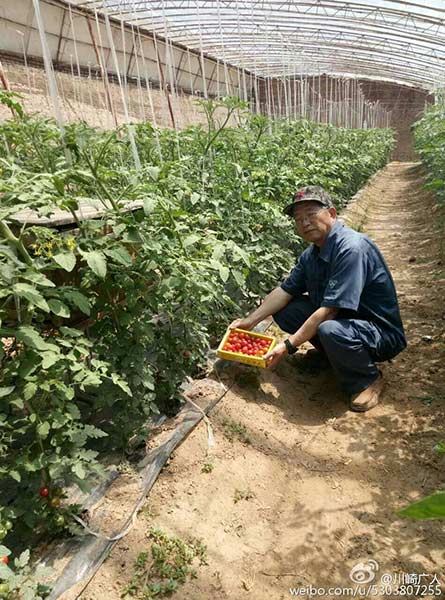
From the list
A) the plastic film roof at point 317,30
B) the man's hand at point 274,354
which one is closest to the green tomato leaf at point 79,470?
the man's hand at point 274,354

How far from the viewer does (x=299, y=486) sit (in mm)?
2070

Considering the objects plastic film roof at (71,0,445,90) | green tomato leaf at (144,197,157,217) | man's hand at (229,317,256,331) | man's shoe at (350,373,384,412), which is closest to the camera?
green tomato leaf at (144,197,157,217)

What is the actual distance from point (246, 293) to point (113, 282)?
135cm

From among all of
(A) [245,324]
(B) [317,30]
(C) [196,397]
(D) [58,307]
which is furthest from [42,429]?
(B) [317,30]

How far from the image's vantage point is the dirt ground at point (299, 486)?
1.64 m

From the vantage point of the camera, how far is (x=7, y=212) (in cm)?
134

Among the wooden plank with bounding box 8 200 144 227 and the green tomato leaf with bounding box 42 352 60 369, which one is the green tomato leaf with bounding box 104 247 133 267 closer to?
the wooden plank with bounding box 8 200 144 227

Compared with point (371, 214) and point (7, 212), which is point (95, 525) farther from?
point (371, 214)

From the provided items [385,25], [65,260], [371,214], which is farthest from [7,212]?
[385,25]

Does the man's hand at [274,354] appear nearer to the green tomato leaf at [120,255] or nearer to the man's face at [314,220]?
the man's face at [314,220]

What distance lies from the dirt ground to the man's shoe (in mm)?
49

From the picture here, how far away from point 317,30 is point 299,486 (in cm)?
1478

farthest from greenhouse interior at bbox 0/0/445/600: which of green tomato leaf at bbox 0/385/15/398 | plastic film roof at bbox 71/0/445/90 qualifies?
plastic film roof at bbox 71/0/445/90

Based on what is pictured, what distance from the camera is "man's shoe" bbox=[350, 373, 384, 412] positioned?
2.54 metres
